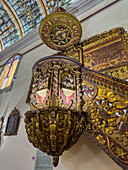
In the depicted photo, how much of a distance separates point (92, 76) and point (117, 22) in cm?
267

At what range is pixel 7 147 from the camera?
4285 mm

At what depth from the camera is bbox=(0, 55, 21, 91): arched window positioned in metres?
6.28

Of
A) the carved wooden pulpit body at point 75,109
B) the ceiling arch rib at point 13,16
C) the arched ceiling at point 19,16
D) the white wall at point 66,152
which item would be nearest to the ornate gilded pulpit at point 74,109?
the carved wooden pulpit body at point 75,109

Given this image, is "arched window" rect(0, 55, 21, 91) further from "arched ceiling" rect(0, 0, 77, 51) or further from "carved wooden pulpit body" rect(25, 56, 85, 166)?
"carved wooden pulpit body" rect(25, 56, 85, 166)

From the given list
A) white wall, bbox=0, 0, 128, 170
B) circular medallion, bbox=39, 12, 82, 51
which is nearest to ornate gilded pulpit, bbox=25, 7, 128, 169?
white wall, bbox=0, 0, 128, 170

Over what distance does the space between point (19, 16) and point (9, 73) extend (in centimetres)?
344

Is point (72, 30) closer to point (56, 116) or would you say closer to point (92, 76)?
point (92, 76)

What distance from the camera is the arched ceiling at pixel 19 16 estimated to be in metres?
6.65

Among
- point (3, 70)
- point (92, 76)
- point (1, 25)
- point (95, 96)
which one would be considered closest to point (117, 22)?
point (92, 76)

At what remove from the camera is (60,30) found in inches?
157

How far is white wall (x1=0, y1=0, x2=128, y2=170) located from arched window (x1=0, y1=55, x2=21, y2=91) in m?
0.39

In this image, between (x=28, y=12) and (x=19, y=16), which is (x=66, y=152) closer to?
(x=28, y=12)

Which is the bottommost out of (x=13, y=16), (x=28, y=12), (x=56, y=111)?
(x=56, y=111)

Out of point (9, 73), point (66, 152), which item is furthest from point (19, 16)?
point (66, 152)
